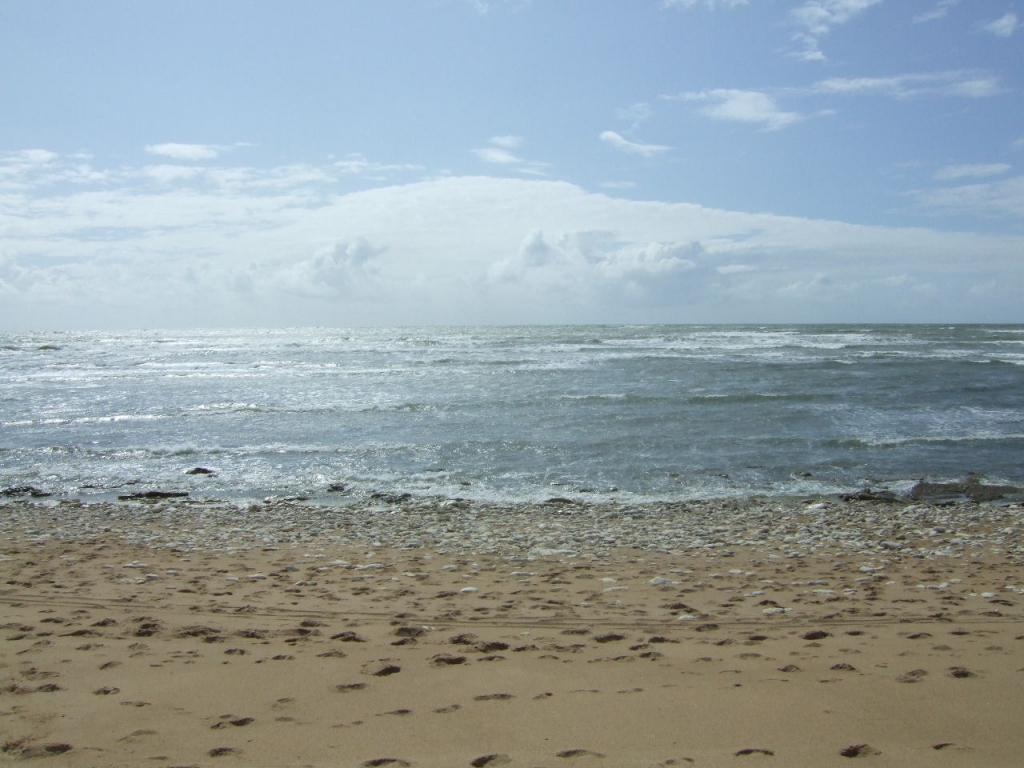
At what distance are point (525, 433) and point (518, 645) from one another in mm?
14249

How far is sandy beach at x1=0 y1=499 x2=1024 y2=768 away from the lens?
163 inches

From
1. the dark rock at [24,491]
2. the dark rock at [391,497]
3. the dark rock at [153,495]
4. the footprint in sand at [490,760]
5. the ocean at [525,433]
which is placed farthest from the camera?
the ocean at [525,433]

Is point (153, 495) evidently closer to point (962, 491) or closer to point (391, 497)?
point (391, 497)

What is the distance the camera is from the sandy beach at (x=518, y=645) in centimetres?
414

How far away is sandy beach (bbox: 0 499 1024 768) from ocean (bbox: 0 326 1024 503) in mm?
3808

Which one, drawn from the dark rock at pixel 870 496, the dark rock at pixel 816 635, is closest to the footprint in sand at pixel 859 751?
the dark rock at pixel 816 635

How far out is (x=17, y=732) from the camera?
4.25 metres

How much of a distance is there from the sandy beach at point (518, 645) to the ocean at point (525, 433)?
381 cm

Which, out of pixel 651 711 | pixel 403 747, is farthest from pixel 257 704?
pixel 651 711

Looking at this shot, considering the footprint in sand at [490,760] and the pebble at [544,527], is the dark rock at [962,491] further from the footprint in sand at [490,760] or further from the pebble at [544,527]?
the footprint in sand at [490,760]

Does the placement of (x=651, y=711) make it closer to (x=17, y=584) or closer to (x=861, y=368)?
(x=17, y=584)

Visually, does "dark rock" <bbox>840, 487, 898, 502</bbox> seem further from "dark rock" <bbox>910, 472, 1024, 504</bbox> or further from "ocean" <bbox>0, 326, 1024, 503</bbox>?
"ocean" <bbox>0, 326, 1024, 503</bbox>

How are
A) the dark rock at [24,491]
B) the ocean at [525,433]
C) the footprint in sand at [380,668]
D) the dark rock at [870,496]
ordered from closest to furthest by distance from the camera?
the footprint in sand at [380,668]
the dark rock at [870,496]
the dark rock at [24,491]
the ocean at [525,433]

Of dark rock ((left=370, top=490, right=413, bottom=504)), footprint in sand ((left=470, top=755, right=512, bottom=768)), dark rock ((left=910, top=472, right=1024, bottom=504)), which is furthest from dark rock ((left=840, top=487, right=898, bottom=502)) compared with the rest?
footprint in sand ((left=470, top=755, right=512, bottom=768))
